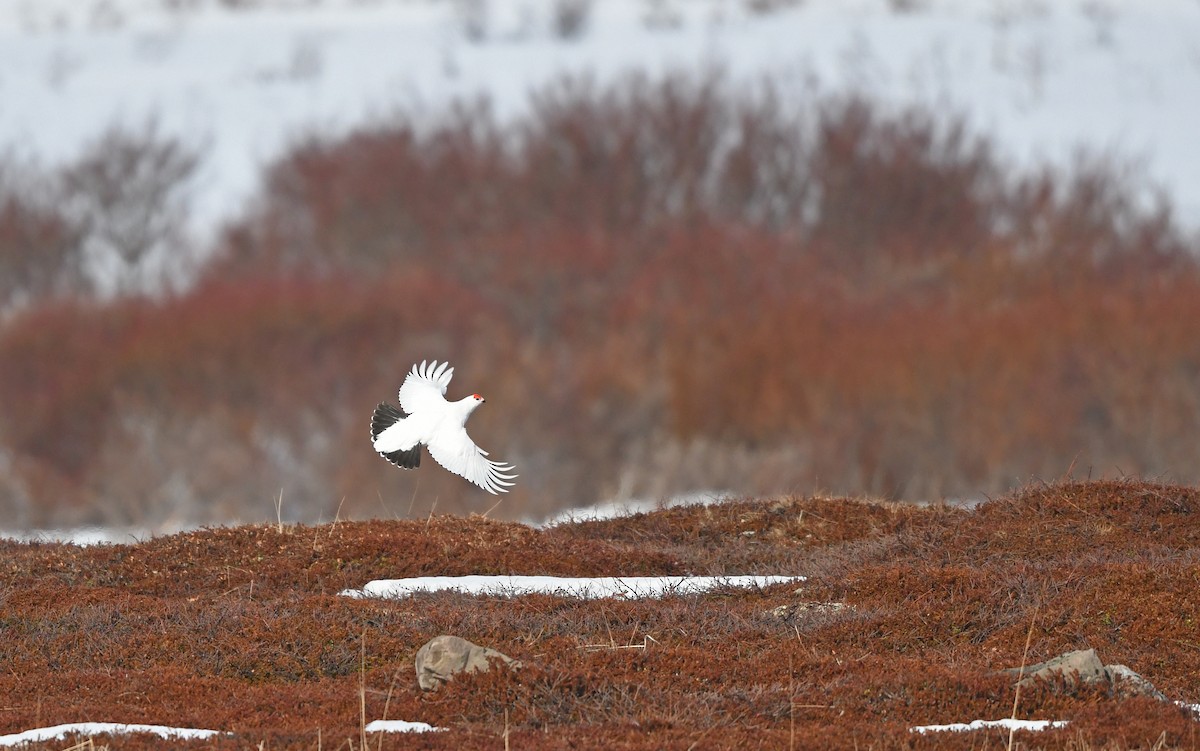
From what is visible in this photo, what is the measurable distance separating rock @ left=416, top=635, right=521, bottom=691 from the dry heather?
82 millimetres

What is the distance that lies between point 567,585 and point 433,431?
1.29 metres

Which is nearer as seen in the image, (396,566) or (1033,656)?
(1033,656)

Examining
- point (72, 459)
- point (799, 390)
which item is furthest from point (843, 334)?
point (72, 459)

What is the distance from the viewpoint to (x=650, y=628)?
347 inches

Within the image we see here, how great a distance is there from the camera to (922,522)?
40.3 feet

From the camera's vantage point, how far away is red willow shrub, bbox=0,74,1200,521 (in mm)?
33312

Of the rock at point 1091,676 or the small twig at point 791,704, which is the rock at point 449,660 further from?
the rock at point 1091,676

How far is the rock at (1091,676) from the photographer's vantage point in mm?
7398

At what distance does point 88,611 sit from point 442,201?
36107 millimetres

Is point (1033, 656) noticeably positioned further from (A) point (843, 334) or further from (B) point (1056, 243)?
(B) point (1056, 243)

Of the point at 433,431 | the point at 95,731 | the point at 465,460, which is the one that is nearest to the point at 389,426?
the point at 433,431

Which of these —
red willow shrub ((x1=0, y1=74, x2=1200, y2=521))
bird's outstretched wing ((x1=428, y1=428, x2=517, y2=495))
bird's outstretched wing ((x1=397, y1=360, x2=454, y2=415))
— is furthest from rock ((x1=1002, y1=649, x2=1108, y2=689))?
red willow shrub ((x1=0, y1=74, x2=1200, y2=521))

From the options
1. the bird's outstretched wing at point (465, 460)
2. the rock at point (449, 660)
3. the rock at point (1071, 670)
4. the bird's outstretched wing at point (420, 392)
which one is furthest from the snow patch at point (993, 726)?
the bird's outstretched wing at point (420, 392)

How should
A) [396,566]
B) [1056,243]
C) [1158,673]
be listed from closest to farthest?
[1158,673]
[396,566]
[1056,243]
